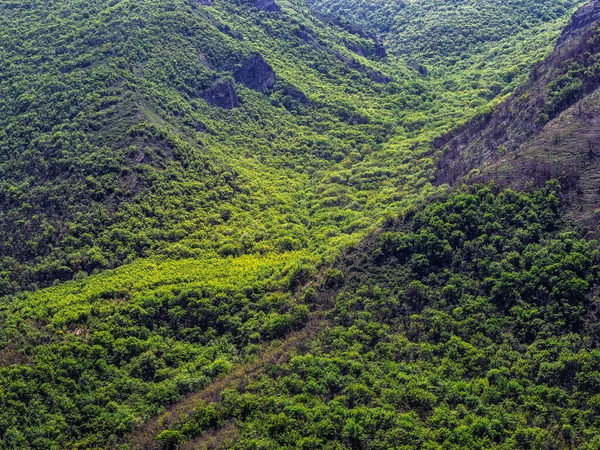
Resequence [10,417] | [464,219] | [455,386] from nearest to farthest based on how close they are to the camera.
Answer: [455,386] < [10,417] < [464,219]

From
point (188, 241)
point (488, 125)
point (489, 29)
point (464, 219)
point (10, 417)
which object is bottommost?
point (10, 417)

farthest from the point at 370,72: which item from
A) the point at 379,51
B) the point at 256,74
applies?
the point at 256,74

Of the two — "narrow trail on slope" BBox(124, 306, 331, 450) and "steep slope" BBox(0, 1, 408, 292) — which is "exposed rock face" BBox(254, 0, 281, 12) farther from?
"narrow trail on slope" BBox(124, 306, 331, 450)

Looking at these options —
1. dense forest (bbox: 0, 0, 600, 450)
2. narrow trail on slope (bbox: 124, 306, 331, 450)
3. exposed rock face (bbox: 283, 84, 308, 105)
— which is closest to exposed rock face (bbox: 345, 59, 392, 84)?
dense forest (bbox: 0, 0, 600, 450)

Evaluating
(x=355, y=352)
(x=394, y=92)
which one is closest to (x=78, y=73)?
(x=394, y=92)

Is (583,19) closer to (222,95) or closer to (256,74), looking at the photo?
(256,74)

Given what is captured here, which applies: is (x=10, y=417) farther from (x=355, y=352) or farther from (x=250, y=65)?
(x=250, y=65)

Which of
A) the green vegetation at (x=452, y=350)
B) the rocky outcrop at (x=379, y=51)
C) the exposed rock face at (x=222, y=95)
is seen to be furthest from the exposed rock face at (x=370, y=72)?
the green vegetation at (x=452, y=350)
